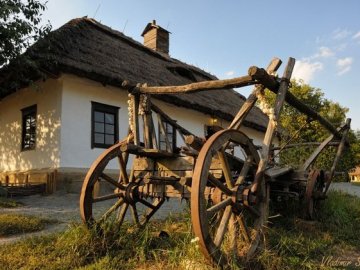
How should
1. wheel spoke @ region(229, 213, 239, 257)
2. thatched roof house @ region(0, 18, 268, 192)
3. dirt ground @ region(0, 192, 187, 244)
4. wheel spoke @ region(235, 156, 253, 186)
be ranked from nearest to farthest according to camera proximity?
wheel spoke @ region(229, 213, 239, 257) < wheel spoke @ region(235, 156, 253, 186) < dirt ground @ region(0, 192, 187, 244) < thatched roof house @ region(0, 18, 268, 192)

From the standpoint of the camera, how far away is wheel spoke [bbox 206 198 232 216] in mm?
2607

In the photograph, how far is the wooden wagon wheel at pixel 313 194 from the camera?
14.1 ft

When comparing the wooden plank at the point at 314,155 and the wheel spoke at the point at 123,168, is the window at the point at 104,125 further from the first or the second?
the wooden plank at the point at 314,155

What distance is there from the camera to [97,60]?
905 centimetres

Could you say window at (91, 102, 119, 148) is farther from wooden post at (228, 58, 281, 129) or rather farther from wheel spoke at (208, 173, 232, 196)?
wheel spoke at (208, 173, 232, 196)

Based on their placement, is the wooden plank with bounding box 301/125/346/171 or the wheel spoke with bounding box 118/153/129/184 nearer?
the wheel spoke with bounding box 118/153/129/184

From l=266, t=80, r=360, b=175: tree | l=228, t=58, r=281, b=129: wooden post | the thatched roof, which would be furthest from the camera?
l=266, t=80, r=360, b=175: tree

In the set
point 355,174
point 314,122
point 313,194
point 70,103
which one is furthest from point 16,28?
point 355,174

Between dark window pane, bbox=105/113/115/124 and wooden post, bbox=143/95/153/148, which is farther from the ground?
dark window pane, bbox=105/113/115/124

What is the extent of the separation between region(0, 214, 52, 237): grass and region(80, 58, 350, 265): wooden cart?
125cm

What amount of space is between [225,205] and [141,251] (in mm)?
876

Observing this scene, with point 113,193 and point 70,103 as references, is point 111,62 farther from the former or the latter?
point 113,193

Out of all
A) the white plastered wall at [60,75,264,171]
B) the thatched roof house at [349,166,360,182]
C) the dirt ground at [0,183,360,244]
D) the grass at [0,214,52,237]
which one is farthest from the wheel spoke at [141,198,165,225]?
the thatched roof house at [349,166,360,182]

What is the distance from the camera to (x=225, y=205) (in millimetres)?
2846
